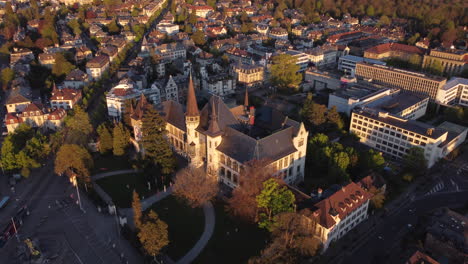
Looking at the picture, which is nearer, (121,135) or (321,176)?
(321,176)

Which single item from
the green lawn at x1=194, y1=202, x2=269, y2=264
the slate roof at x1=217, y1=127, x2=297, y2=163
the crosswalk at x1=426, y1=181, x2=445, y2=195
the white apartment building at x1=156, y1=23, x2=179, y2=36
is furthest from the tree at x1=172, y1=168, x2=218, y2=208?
the white apartment building at x1=156, y1=23, x2=179, y2=36

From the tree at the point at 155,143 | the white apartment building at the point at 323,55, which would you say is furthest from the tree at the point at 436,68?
the tree at the point at 155,143

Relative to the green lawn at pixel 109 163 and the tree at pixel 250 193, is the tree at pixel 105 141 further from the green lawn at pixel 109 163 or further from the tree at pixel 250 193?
the tree at pixel 250 193

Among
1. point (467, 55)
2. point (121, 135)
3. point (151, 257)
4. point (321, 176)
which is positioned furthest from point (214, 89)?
point (467, 55)

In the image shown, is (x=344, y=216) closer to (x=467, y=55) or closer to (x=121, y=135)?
(x=121, y=135)

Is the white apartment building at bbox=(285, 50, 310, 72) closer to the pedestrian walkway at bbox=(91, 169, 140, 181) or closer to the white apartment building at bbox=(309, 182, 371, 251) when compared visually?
the pedestrian walkway at bbox=(91, 169, 140, 181)

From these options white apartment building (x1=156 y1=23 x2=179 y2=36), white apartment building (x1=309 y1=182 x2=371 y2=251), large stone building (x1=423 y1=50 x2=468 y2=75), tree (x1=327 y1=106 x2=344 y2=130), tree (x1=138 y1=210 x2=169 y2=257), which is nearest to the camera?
tree (x1=138 y1=210 x2=169 y2=257)

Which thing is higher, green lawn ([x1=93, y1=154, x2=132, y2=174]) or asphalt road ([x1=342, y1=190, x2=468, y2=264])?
green lawn ([x1=93, y1=154, x2=132, y2=174])
